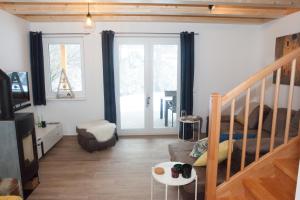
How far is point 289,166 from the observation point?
2.12 metres

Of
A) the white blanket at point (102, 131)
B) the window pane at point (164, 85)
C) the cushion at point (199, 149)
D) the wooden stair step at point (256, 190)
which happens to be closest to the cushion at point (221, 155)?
the cushion at point (199, 149)

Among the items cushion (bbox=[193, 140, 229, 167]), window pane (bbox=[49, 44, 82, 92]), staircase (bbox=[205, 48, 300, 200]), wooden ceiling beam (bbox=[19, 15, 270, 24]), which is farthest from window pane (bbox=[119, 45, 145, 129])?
staircase (bbox=[205, 48, 300, 200])

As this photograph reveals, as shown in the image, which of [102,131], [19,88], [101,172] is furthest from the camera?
[102,131]

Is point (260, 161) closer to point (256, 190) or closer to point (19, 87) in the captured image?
point (256, 190)

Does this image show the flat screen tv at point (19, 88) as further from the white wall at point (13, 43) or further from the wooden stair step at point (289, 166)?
the wooden stair step at point (289, 166)

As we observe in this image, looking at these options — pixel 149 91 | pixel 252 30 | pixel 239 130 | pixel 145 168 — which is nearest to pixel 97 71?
pixel 149 91

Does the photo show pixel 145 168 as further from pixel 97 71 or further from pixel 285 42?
pixel 285 42

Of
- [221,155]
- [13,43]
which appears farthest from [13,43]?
[221,155]

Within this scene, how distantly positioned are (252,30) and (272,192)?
3999 millimetres

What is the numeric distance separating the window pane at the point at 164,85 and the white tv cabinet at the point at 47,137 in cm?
213

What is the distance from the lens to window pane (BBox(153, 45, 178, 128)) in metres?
4.98

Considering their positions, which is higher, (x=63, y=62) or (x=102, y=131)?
(x=63, y=62)

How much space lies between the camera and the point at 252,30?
4988mm

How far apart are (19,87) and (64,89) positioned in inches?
46.9
